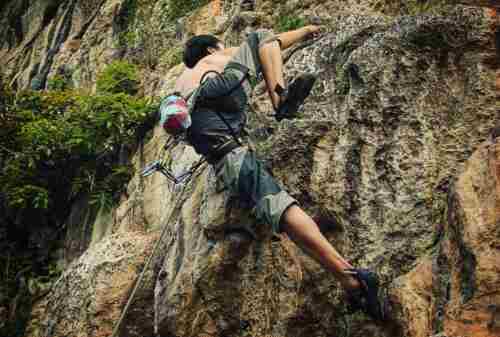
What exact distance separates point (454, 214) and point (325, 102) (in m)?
1.77

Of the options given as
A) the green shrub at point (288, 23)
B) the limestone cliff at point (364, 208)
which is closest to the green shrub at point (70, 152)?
the green shrub at point (288, 23)

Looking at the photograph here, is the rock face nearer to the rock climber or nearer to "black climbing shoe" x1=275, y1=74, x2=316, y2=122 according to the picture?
the rock climber

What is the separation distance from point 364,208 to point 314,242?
1.86 feet

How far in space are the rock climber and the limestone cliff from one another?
0.68ft

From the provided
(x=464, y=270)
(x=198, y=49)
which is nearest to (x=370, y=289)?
(x=464, y=270)

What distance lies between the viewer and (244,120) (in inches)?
239

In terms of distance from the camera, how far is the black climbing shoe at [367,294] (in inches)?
182

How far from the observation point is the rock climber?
191 inches

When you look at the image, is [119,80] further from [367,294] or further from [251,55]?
[367,294]

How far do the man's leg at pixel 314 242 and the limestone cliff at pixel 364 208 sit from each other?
0.31 m

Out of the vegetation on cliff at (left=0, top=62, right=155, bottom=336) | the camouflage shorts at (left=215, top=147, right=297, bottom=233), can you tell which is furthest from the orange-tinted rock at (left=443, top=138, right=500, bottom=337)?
the vegetation on cliff at (left=0, top=62, right=155, bottom=336)

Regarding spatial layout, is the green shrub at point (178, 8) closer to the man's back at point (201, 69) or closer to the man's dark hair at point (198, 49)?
the man's dark hair at point (198, 49)

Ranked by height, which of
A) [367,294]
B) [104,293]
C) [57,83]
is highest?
[57,83]

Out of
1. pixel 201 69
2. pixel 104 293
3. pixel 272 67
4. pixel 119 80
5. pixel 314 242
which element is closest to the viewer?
pixel 314 242
